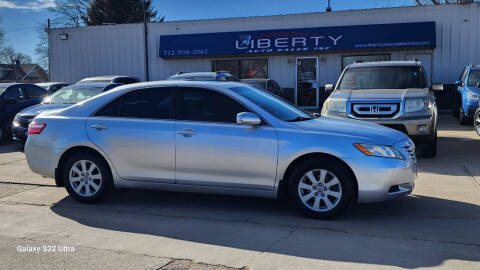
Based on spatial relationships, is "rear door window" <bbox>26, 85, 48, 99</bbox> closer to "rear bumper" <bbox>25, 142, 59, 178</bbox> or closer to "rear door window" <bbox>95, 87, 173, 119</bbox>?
"rear bumper" <bbox>25, 142, 59, 178</bbox>

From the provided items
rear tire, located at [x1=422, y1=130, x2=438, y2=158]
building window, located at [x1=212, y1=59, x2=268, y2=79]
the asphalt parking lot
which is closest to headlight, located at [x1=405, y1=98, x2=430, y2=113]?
rear tire, located at [x1=422, y1=130, x2=438, y2=158]

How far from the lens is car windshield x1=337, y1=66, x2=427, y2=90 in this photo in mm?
9422

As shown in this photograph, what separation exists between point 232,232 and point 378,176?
66.1 inches

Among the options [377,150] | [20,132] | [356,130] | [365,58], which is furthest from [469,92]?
[20,132]

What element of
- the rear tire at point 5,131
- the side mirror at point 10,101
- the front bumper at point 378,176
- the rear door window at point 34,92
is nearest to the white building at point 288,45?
the rear door window at point 34,92

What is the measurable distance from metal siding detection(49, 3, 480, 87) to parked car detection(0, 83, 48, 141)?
867cm

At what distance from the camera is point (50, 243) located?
15.3 feet

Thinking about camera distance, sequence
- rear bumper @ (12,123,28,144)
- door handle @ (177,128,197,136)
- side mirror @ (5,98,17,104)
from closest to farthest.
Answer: door handle @ (177,128,197,136)
rear bumper @ (12,123,28,144)
side mirror @ (5,98,17,104)

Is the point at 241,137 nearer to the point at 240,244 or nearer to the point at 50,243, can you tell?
the point at 240,244

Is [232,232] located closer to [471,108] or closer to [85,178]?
[85,178]

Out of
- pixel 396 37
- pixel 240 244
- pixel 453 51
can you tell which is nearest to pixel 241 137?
pixel 240 244

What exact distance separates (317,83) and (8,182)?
14479mm

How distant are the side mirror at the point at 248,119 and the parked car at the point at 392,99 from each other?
3.75 metres

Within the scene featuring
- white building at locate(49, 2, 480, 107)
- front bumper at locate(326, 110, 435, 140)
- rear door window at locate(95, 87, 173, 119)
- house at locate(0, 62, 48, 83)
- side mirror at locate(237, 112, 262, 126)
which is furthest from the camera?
house at locate(0, 62, 48, 83)
